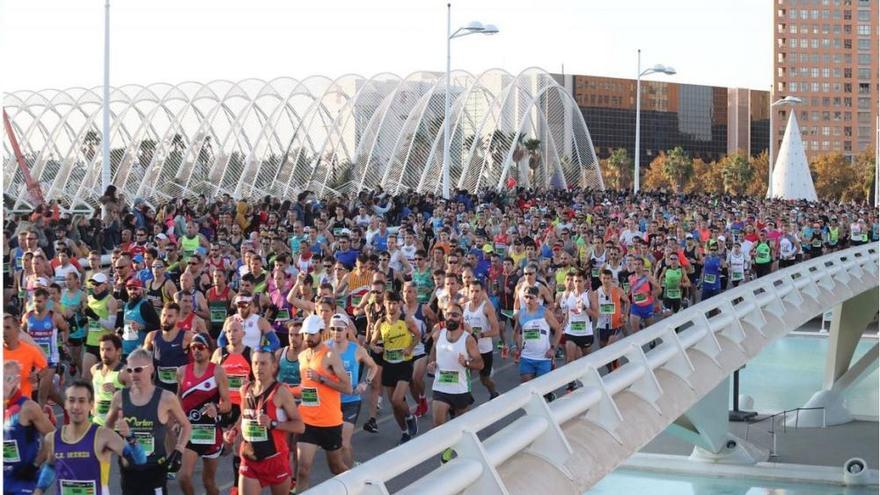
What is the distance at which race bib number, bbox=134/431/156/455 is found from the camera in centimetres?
786

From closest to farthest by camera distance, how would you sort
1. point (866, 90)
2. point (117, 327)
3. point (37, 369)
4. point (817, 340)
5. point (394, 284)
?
point (37, 369) < point (117, 327) < point (394, 284) < point (817, 340) < point (866, 90)

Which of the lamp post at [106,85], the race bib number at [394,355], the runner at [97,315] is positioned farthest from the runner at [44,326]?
the lamp post at [106,85]

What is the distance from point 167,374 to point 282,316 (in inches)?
151

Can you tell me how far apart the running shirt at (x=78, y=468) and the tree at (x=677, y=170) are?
4614 inches

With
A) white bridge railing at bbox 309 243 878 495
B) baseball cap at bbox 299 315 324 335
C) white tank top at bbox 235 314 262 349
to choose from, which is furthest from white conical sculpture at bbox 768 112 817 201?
baseball cap at bbox 299 315 324 335

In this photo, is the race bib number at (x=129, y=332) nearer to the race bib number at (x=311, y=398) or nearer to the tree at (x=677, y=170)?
the race bib number at (x=311, y=398)

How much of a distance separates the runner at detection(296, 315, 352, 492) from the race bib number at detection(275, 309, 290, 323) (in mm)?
4784

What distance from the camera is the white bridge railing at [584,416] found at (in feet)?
19.6

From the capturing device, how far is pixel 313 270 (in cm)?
1670

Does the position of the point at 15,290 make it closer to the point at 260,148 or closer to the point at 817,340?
the point at 817,340

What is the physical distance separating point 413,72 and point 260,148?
25.0 ft

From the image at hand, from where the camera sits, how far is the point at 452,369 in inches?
444

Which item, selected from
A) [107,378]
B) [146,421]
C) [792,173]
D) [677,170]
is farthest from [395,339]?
[677,170]

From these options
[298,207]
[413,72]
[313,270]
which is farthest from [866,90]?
[313,270]
